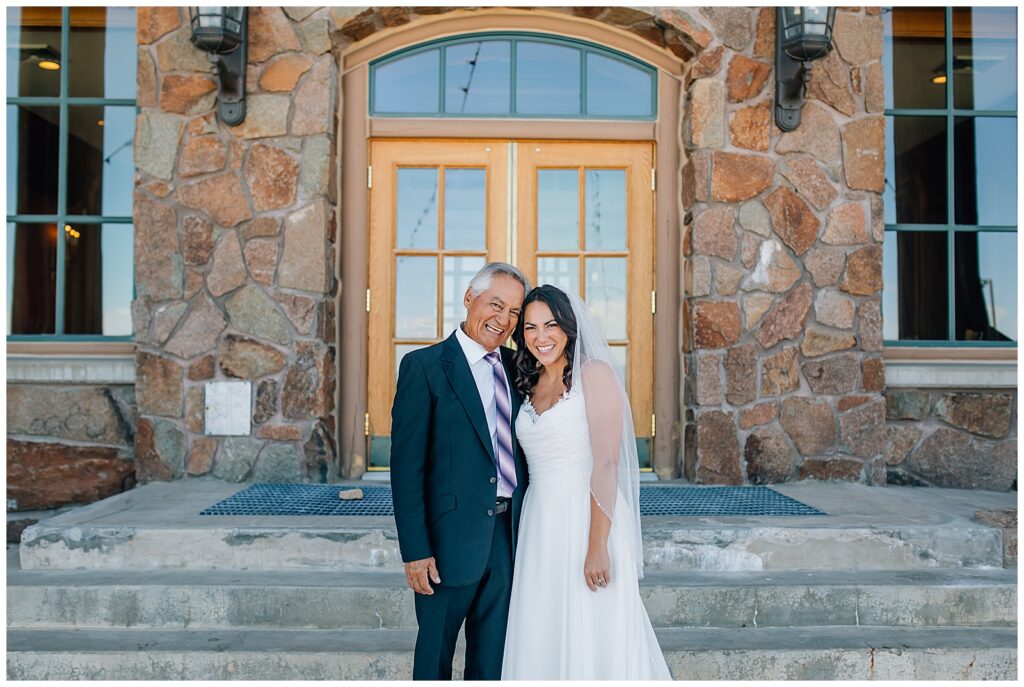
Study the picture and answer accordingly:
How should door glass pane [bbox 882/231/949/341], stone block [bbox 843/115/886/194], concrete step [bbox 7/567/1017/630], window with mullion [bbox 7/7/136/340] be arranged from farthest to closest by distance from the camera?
door glass pane [bbox 882/231/949/341], window with mullion [bbox 7/7/136/340], stone block [bbox 843/115/886/194], concrete step [bbox 7/567/1017/630]

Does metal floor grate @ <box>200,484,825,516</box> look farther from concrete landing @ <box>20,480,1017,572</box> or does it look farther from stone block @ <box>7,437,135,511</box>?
stone block @ <box>7,437,135,511</box>

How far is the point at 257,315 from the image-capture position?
16.8 ft

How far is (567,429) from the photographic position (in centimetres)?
282

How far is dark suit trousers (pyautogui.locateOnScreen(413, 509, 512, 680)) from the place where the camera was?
2727mm

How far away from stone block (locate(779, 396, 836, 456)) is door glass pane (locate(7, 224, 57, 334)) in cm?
486

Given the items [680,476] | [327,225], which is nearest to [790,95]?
[680,476]

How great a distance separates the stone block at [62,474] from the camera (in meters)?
5.29

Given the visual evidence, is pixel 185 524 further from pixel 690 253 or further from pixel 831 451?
pixel 831 451

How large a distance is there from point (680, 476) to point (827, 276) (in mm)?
1577

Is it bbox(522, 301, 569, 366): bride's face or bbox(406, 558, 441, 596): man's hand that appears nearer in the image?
bbox(406, 558, 441, 596): man's hand

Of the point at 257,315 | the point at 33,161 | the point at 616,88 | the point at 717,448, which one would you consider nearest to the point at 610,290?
the point at 717,448

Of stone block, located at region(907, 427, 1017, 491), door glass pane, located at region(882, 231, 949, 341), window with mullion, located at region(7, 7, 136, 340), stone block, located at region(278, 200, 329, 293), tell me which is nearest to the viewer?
stone block, located at region(278, 200, 329, 293)

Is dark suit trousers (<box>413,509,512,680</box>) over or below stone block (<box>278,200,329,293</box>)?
below

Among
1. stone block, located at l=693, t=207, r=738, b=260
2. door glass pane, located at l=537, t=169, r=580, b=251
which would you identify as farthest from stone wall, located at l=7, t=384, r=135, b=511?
stone block, located at l=693, t=207, r=738, b=260
